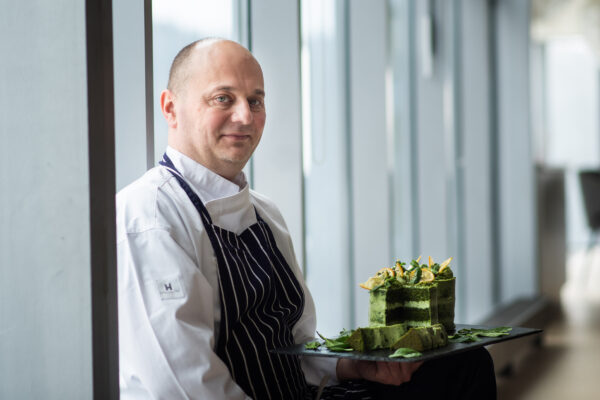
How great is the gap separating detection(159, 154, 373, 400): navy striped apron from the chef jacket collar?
2 cm

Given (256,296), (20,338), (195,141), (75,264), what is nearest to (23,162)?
(75,264)

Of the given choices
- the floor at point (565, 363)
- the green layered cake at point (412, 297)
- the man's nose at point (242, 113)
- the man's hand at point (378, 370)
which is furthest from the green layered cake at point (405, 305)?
the floor at point (565, 363)

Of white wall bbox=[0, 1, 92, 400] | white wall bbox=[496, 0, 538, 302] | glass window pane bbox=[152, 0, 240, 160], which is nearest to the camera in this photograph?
white wall bbox=[0, 1, 92, 400]

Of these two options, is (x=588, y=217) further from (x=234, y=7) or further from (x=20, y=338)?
(x=20, y=338)

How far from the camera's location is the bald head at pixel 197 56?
5.49 feet

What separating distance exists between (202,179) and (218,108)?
0.17 meters

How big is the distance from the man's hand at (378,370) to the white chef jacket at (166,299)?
347 millimetres

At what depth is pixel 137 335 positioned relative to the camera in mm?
1401

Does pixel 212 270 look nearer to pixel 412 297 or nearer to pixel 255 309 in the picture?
pixel 255 309

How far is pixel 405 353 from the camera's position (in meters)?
1.34

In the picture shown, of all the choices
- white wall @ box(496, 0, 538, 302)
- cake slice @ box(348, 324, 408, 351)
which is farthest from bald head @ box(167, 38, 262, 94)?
white wall @ box(496, 0, 538, 302)

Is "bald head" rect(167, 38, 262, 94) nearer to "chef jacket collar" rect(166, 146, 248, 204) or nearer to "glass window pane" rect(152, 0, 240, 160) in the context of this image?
"chef jacket collar" rect(166, 146, 248, 204)

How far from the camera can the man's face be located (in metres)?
1.67

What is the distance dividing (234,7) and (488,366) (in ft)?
5.14
